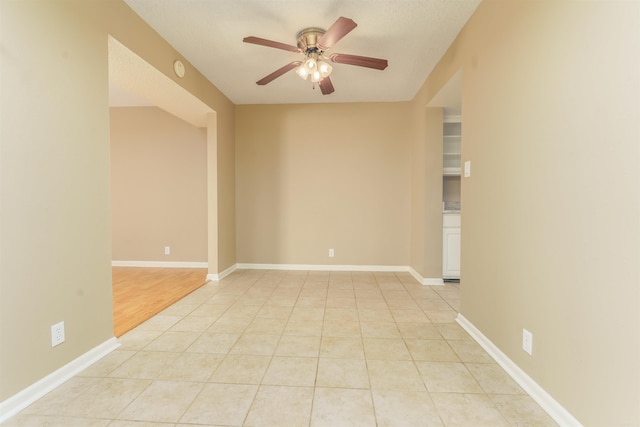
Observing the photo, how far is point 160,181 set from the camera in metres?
4.69

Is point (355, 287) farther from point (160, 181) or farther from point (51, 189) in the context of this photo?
point (160, 181)

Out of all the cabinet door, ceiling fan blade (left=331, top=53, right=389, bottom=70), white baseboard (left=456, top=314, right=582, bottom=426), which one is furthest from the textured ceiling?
white baseboard (left=456, top=314, right=582, bottom=426)

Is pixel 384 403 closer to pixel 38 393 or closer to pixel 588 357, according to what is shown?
pixel 588 357

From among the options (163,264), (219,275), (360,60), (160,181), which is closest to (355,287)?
(219,275)

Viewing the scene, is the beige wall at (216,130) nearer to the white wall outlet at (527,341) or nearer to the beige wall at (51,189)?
the beige wall at (51,189)

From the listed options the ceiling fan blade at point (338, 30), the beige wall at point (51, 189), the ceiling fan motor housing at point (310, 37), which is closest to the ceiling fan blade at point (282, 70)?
the ceiling fan motor housing at point (310, 37)

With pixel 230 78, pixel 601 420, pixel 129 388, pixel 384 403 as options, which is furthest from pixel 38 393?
pixel 230 78

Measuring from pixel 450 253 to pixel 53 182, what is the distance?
3966 mm

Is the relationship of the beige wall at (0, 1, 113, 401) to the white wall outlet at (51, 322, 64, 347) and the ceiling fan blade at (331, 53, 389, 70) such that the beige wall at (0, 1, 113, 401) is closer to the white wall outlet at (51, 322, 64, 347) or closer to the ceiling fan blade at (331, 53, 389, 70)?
the white wall outlet at (51, 322, 64, 347)

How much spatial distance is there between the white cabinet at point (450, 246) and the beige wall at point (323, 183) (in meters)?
0.69

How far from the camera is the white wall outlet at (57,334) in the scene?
1.62 m

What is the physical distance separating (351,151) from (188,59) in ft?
8.00

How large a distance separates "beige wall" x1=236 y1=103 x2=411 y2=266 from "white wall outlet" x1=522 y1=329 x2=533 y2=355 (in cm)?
279

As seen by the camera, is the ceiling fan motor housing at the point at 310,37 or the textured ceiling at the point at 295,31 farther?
the ceiling fan motor housing at the point at 310,37
